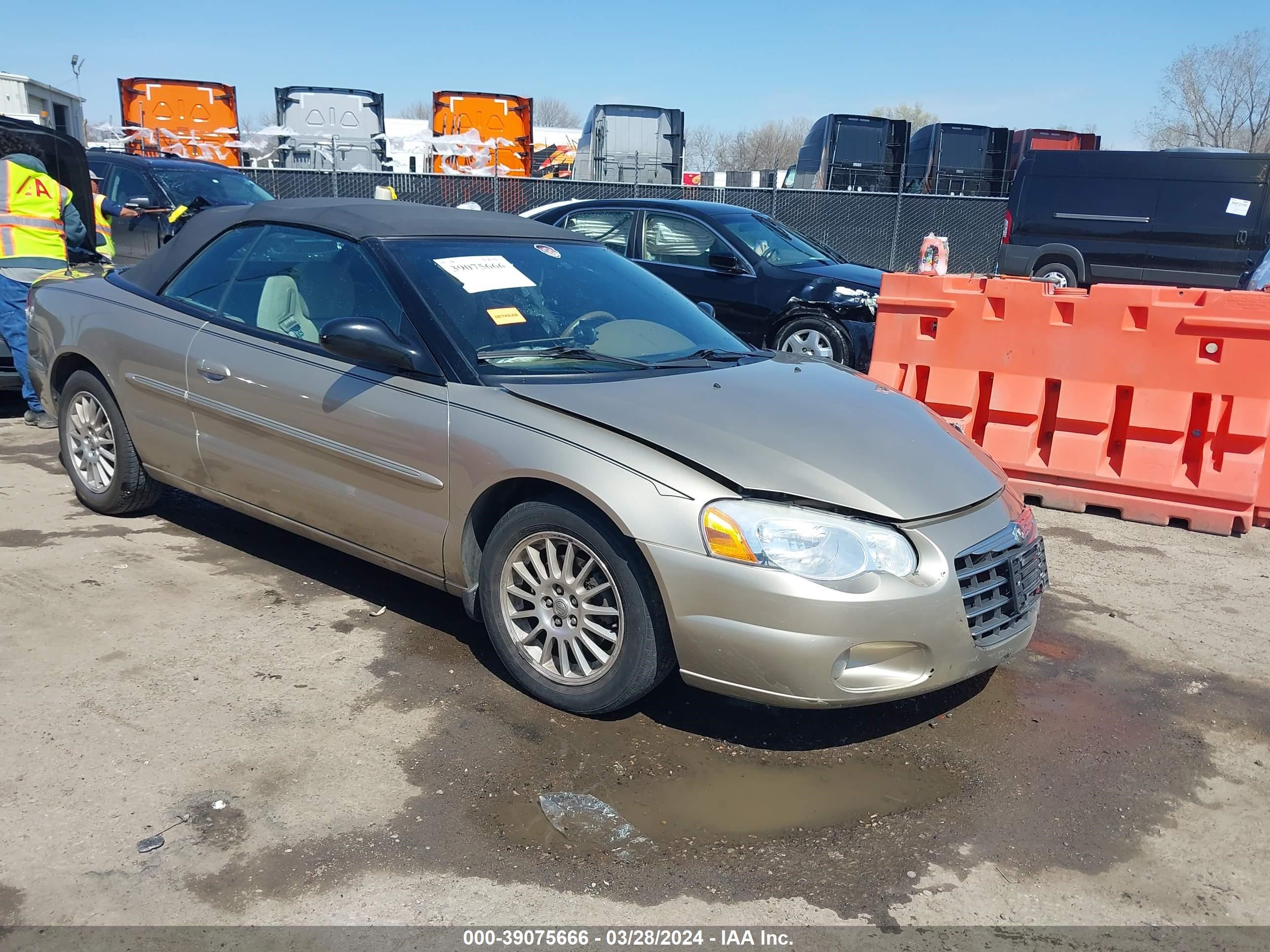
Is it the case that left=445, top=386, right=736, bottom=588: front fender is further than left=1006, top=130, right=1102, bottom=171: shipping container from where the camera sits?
No

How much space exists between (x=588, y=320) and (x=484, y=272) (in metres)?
0.46

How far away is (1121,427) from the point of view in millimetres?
6152

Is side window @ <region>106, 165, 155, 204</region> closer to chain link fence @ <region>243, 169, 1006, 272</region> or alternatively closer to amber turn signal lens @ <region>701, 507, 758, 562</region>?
chain link fence @ <region>243, 169, 1006, 272</region>

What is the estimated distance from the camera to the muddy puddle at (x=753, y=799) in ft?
9.79

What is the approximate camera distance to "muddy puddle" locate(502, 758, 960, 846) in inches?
117

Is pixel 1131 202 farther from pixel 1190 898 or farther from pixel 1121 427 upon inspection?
pixel 1190 898

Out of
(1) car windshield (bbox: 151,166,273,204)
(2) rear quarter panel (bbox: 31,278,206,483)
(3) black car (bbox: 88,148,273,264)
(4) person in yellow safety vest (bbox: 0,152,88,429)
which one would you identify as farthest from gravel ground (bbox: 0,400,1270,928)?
(1) car windshield (bbox: 151,166,273,204)

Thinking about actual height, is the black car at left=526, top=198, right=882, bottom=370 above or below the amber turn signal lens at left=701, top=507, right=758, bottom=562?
above

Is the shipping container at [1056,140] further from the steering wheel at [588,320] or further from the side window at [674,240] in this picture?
the steering wheel at [588,320]

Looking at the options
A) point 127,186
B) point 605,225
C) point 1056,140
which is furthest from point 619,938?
point 1056,140

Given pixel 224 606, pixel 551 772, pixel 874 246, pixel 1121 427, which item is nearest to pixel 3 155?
pixel 224 606

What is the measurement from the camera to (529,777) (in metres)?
3.19

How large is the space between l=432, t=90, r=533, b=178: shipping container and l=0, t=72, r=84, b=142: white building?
7.99m

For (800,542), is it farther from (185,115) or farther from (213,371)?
(185,115)
